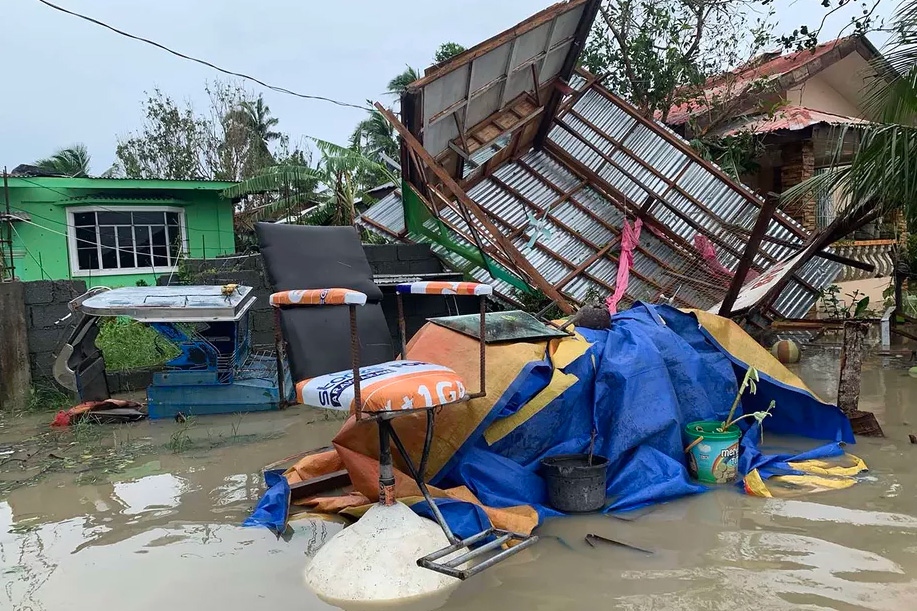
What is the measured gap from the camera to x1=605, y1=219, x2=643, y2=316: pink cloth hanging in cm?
751

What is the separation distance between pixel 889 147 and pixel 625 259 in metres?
3.45

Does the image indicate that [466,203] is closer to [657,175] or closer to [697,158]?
[657,175]

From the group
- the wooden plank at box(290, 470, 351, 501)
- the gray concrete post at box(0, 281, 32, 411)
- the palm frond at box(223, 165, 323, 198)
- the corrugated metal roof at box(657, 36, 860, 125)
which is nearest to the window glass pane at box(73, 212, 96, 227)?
the palm frond at box(223, 165, 323, 198)

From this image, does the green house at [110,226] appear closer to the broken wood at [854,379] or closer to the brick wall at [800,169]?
the brick wall at [800,169]

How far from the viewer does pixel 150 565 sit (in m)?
2.86

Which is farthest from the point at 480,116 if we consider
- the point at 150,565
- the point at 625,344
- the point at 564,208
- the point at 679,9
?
the point at 150,565

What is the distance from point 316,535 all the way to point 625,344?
2.02 meters

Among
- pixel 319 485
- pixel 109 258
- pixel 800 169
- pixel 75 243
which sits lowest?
pixel 319 485

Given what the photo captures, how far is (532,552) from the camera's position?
9.49 ft

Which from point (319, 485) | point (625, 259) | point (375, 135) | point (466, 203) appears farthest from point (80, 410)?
point (375, 135)

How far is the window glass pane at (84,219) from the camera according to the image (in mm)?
13016

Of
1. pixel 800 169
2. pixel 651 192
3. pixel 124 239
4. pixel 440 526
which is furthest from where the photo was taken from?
pixel 124 239

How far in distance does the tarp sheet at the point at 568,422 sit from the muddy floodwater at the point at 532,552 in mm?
220

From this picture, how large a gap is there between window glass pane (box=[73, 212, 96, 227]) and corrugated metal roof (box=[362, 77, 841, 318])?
25.0 ft
